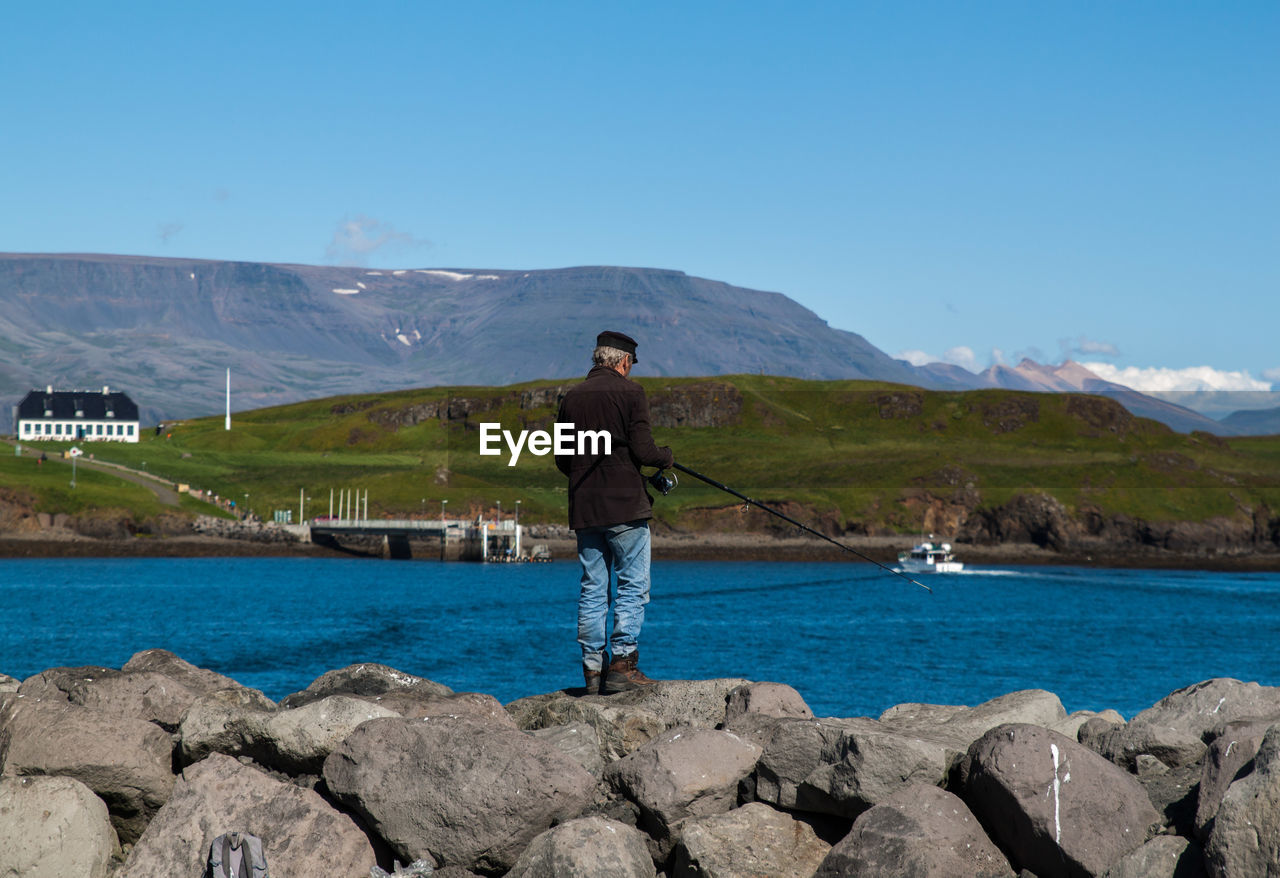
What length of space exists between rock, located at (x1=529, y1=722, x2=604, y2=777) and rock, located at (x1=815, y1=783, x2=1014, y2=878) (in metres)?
1.80

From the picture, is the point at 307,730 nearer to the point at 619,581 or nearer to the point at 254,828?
the point at 254,828

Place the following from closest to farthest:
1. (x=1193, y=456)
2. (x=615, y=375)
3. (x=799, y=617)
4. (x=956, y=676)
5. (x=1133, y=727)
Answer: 1. (x=1133, y=727)
2. (x=615, y=375)
3. (x=956, y=676)
4. (x=799, y=617)
5. (x=1193, y=456)

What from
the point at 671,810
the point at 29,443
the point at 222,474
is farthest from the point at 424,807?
the point at 29,443

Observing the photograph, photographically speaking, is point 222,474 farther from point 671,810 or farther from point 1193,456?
point 671,810

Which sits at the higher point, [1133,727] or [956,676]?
[1133,727]

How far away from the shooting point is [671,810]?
8844mm

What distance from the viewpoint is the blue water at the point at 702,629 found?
146ft

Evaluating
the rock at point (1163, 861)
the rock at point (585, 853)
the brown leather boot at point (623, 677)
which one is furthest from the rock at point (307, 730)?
the rock at point (1163, 861)

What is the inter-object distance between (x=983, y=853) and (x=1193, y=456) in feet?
595

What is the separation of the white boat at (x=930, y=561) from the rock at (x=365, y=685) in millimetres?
114286

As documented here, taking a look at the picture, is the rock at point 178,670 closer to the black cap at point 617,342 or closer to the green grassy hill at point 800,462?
the black cap at point 617,342

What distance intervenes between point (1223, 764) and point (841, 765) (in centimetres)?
243

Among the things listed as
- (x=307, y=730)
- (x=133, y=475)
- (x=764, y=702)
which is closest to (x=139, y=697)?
(x=307, y=730)

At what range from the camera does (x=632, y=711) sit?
994cm
